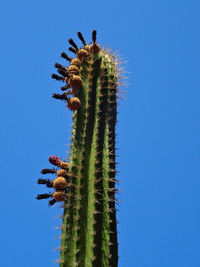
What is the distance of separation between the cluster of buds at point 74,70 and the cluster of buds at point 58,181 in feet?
2.29

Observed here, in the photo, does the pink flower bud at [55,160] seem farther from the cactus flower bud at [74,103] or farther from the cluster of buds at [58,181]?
the cactus flower bud at [74,103]

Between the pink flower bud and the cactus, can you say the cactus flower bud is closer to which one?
the cactus

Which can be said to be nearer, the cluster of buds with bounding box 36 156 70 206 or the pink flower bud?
the cluster of buds with bounding box 36 156 70 206

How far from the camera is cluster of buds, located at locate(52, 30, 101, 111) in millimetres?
4206

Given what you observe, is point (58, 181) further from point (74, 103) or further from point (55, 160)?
point (74, 103)

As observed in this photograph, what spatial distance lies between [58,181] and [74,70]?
1540mm

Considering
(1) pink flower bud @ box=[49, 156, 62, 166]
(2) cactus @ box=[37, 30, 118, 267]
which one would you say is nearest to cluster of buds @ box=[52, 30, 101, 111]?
(2) cactus @ box=[37, 30, 118, 267]

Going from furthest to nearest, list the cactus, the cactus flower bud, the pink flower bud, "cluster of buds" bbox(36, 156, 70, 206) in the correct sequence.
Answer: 1. the cactus flower bud
2. the pink flower bud
3. "cluster of buds" bbox(36, 156, 70, 206)
4. the cactus

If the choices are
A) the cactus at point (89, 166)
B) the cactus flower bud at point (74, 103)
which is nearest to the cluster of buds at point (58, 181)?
the cactus at point (89, 166)

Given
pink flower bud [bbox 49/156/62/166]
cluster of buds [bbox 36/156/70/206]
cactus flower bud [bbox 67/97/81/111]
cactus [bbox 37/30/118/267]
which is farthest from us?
cactus flower bud [bbox 67/97/81/111]

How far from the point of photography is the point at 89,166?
373cm

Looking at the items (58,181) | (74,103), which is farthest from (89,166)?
(74,103)

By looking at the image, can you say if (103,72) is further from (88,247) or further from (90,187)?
(88,247)

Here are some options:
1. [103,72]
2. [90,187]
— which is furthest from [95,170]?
[103,72]
